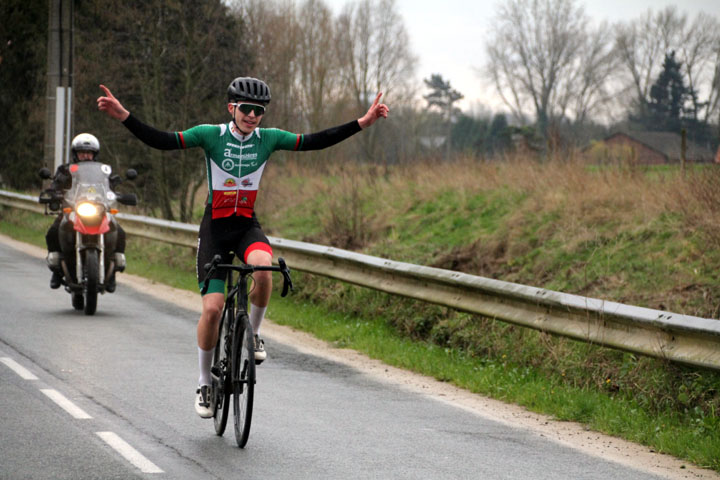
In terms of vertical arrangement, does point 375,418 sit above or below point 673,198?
below

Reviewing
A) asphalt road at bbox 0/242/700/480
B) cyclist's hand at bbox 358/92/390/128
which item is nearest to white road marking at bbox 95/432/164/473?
asphalt road at bbox 0/242/700/480

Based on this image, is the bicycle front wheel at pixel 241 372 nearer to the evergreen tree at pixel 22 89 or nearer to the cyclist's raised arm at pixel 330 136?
the cyclist's raised arm at pixel 330 136

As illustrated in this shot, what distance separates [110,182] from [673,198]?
271 inches

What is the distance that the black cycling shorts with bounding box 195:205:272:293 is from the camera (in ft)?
20.4

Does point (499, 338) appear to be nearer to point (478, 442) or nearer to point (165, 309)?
point (478, 442)

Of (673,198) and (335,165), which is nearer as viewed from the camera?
(673,198)

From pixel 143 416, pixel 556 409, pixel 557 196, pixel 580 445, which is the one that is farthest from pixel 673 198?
pixel 143 416

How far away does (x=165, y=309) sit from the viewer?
12586 mm

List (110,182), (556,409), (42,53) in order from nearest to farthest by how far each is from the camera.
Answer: (556,409)
(110,182)
(42,53)

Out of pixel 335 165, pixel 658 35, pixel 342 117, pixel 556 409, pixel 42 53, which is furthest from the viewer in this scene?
pixel 658 35

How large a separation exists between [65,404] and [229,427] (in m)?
1.21

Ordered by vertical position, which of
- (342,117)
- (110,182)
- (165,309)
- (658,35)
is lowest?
(165,309)

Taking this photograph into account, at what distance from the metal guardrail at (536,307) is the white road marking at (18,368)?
13.1 feet

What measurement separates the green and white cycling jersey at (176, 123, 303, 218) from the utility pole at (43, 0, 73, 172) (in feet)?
53.1
